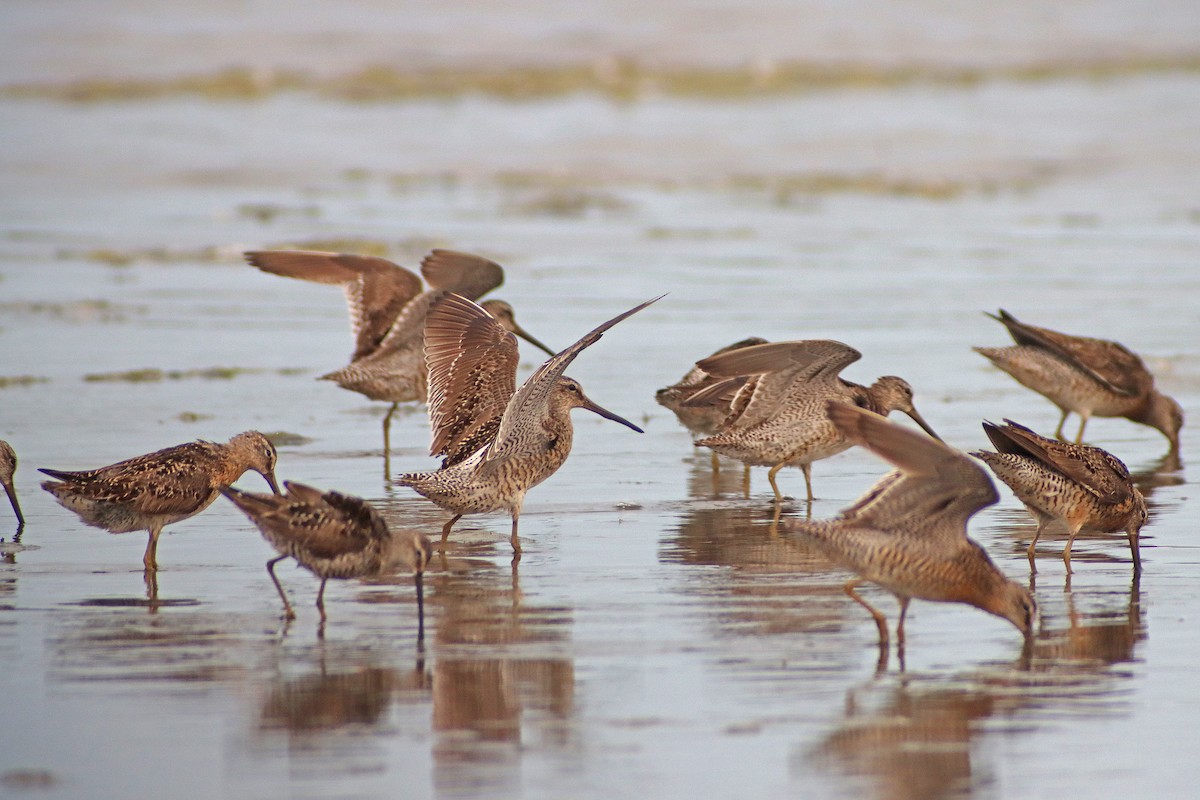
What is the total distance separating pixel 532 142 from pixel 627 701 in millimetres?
20825

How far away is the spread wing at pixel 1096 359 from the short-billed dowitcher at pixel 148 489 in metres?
4.73

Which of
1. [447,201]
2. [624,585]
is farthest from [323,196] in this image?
[624,585]

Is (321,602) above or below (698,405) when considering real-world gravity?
below

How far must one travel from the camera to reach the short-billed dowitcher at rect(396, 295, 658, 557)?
21.7 feet

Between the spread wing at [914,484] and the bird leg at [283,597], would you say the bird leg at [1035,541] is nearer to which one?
the spread wing at [914,484]

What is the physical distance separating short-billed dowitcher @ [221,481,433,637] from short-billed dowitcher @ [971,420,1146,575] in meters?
2.22

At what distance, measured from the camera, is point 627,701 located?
4809 millimetres

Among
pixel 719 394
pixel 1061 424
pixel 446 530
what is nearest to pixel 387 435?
pixel 719 394

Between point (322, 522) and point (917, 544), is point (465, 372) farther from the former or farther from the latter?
point (917, 544)

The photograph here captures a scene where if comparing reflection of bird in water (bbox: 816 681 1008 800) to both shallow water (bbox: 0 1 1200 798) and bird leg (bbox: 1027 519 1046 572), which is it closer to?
shallow water (bbox: 0 1 1200 798)

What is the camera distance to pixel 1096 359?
966cm

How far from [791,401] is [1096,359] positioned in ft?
8.89

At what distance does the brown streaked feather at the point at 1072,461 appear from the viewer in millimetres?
6293

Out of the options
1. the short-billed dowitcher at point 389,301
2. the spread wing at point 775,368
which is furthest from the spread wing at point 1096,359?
the short-billed dowitcher at point 389,301
